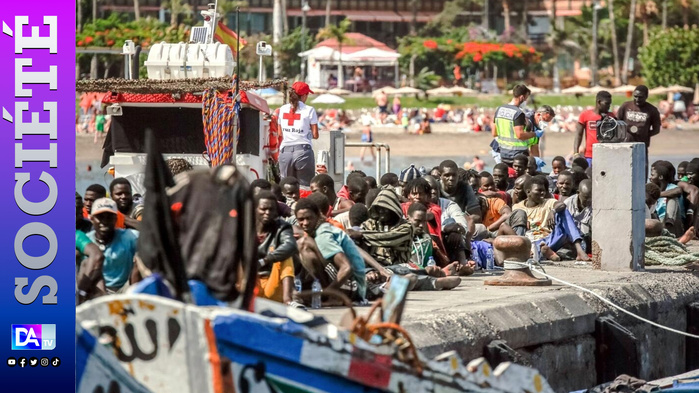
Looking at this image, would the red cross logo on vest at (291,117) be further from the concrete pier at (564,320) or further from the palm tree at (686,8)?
the palm tree at (686,8)

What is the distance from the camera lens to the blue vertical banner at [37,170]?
20.0 feet

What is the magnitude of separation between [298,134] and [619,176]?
4.54m

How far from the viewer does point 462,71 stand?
83.3 m

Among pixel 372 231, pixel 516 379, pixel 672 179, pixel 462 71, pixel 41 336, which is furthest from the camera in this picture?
pixel 462 71

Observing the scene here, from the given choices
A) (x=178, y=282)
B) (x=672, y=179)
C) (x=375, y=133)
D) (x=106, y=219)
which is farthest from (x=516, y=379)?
(x=375, y=133)

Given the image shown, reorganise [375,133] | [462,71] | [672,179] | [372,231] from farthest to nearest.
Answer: [462,71]
[375,133]
[672,179]
[372,231]

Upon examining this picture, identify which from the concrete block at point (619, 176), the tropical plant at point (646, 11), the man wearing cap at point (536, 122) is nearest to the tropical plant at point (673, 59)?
the tropical plant at point (646, 11)

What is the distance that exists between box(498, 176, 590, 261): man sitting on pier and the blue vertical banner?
22.8 ft

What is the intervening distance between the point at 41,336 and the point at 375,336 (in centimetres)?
162

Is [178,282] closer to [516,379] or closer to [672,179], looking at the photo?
[516,379]

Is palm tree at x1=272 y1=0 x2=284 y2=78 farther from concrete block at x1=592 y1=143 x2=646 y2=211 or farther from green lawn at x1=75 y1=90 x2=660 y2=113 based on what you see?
concrete block at x1=592 y1=143 x2=646 y2=211

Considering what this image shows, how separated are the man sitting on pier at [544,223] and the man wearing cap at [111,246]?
515 centimetres

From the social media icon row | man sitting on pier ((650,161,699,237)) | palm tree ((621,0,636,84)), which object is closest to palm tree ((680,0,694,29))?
palm tree ((621,0,636,84))

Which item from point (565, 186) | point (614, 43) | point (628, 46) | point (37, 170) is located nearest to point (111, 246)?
point (37, 170)
